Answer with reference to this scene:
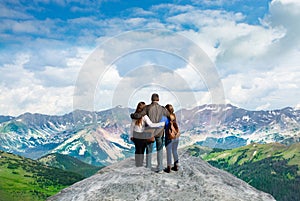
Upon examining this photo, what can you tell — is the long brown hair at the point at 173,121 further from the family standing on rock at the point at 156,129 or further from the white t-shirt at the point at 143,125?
the white t-shirt at the point at 143,125

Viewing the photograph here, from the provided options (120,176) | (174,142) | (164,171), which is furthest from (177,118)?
(120,176)

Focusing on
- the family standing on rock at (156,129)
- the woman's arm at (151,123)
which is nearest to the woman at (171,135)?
the family standing on rock at (156,129)

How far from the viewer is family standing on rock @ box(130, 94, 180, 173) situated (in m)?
16.9

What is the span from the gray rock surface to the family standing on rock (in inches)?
33.0

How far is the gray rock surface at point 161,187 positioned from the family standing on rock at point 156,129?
84cm

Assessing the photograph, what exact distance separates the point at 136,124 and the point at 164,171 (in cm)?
240

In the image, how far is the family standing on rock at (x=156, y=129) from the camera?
1694 centimetres

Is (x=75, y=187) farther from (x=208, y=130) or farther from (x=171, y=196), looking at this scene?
(x=208, y=130)

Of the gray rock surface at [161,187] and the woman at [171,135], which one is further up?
the woman at [171,135]

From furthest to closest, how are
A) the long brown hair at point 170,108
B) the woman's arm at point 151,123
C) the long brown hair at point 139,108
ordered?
the long brown hair at point 170,108 → the long brown hair at point 139,108 → the woman's arm at point 151,123

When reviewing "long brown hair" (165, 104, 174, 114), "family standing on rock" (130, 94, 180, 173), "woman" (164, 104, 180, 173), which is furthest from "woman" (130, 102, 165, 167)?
"long brown hair" (165, 104, 174, 114)

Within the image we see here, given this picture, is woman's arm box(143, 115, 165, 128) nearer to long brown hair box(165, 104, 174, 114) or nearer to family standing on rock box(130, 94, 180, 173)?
family standing on rock box(130, 94, 180, 173)

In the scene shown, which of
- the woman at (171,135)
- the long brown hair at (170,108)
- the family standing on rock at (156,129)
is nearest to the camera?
the family standing on rock at (156,129)

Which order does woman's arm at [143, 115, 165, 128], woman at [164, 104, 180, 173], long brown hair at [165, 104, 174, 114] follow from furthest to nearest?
long brown hair at [165, 104, 174, 114] → woman at [164, 104, 180, 173] → woman's arm at [143, 115, 165, 128]
